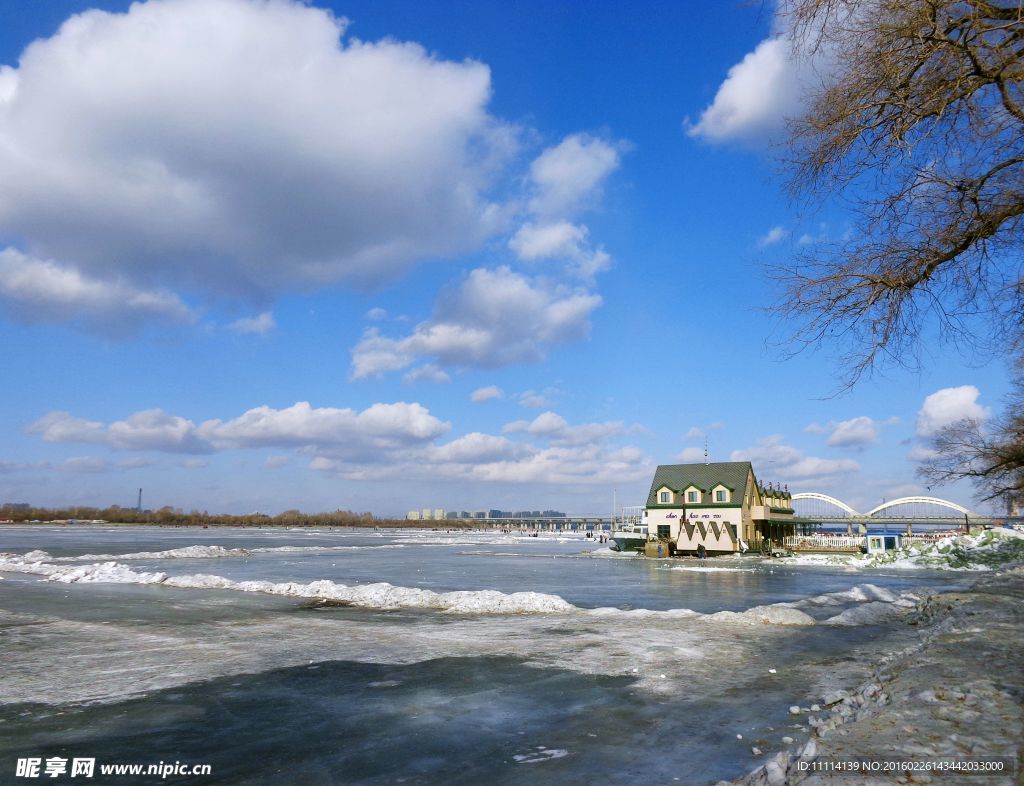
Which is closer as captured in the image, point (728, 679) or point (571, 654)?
point (728, 679)

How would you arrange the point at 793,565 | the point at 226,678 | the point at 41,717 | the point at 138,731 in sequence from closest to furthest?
the point at 138,731, the point at 41,717, the point at 226,678, the point at 793,565

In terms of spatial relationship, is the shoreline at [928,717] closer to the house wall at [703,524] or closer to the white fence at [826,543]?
the house wall at [703,524]

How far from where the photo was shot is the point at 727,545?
54.3 meters

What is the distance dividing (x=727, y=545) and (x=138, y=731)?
52226 mm

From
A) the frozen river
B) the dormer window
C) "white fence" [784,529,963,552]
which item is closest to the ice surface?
the frozen river

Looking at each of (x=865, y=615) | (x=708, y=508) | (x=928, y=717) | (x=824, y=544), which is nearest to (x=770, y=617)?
(x=865, y=615)

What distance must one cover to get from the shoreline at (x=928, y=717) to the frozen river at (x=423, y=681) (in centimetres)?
84

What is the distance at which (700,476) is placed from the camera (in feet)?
187

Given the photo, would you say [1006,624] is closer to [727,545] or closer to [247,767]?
[247,767]

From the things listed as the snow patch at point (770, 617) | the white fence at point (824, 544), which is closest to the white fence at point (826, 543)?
the white fence at point (824, 544)

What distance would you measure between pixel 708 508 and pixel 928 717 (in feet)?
168

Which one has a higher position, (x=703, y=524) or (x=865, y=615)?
(x=703, y=524)

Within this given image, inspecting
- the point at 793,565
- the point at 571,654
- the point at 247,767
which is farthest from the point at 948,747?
the point at 793,565

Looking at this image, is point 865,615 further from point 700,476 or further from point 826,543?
point 826,543
